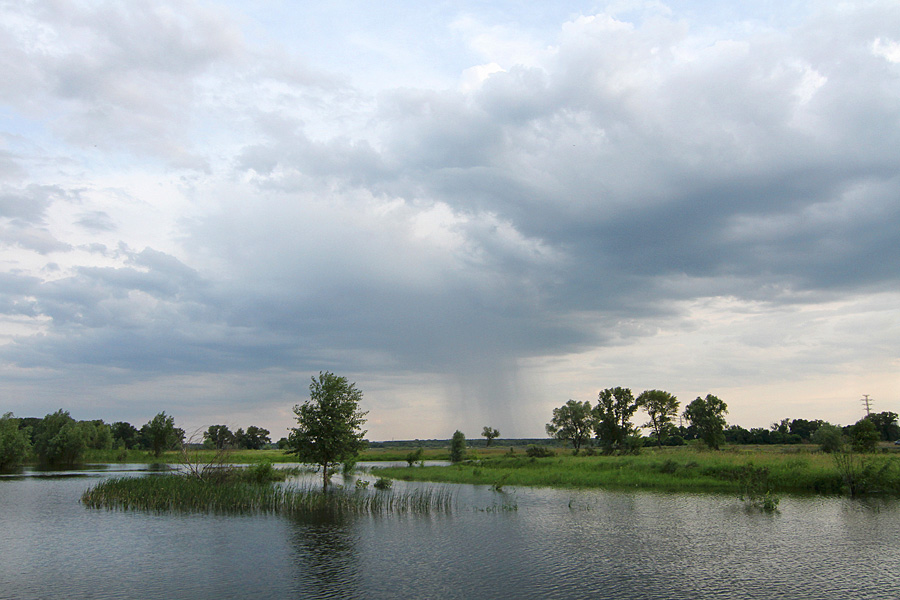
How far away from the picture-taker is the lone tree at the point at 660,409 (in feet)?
364

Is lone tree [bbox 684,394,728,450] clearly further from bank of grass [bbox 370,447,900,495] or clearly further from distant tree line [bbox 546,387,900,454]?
bank of grass [bbox 370,447,900,495]

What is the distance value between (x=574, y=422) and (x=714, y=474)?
65.1 metres

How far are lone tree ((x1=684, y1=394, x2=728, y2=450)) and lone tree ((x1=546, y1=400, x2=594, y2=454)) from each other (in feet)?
67.0

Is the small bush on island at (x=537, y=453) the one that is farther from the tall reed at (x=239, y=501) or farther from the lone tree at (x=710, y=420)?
the tall reed at (x=239, y=501)

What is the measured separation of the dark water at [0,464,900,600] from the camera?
1838 centimetres

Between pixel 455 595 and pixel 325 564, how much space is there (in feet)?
22.6

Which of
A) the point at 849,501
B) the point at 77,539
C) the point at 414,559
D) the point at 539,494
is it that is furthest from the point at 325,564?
the point at 849,501

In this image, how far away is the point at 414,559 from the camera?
22.6 m

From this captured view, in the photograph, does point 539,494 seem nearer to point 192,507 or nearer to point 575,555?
point 575,555

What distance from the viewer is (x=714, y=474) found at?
48.8 m

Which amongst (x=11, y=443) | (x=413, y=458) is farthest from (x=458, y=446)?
(x=11, y=443)

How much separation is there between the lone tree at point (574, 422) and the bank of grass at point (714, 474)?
159 ft

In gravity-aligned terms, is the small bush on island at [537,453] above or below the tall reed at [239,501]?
below

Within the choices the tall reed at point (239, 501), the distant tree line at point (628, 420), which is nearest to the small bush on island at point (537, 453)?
the distant tree line at point (628, 420)
